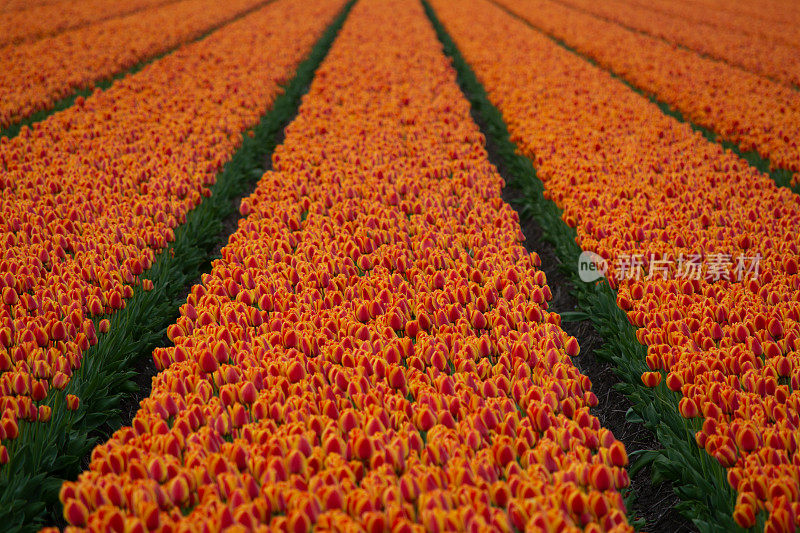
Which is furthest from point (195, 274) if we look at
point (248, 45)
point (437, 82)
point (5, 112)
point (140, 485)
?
point (248, 45)

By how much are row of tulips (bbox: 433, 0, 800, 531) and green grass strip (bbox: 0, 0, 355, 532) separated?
132 inches

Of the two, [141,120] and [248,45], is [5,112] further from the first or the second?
[248,45]

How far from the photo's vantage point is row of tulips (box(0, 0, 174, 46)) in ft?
60.2

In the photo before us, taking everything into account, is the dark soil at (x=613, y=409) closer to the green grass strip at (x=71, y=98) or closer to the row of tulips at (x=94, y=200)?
the row of tulips at (x=94, y=200)

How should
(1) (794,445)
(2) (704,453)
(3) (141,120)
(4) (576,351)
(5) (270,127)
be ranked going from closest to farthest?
(1) (794,445)
(2) (704,453)
(4) (576,351)
(3) (141,120)
(5) (270,127)

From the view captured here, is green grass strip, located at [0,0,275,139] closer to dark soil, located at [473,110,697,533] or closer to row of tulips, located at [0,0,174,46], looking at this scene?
row of tulips, located at [0,0,174,46]

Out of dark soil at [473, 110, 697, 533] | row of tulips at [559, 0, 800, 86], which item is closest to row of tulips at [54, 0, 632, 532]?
dark soil at [473, 110, 697, 533]

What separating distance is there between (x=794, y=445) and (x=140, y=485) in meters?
3.03

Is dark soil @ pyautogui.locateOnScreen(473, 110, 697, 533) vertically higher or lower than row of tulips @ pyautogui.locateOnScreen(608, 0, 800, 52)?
lower

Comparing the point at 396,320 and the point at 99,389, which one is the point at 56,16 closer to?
the point at 99,389

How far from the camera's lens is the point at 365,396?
302cm

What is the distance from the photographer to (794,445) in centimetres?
278

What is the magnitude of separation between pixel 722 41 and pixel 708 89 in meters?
9.62
